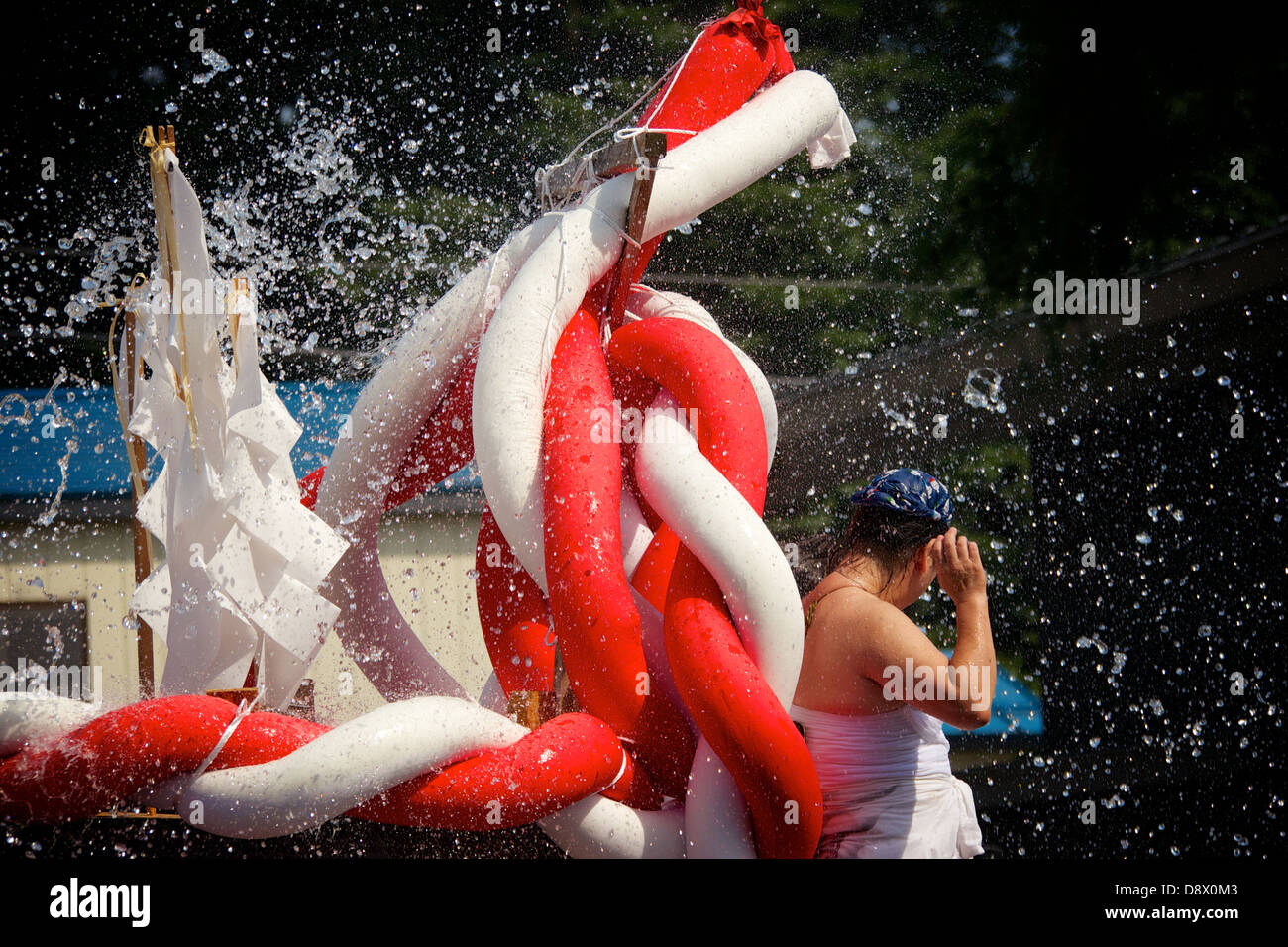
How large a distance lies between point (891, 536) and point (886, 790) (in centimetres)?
61

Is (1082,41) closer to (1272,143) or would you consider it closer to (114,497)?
(1272,143)

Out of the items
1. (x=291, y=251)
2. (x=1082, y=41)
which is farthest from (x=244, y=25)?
(x=1082, y=41)

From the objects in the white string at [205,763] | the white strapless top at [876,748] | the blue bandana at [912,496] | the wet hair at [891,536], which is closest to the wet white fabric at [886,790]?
the white strapless top at [876,748]

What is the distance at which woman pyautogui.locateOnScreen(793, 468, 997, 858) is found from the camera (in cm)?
253

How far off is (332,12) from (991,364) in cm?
627

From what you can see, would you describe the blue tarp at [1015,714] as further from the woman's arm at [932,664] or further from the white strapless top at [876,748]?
the woman's arm at [932,664]

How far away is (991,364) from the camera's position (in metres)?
5.92

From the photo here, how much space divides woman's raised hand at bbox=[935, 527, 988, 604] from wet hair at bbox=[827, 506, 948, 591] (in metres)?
0.05

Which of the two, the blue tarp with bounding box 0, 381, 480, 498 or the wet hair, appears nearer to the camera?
the wet hair

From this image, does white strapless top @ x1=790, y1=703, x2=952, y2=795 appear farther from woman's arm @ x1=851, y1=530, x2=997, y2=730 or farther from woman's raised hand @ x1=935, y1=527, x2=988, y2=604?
woman's raised hand @ x1=935, y1=527, x2=988, y2=604

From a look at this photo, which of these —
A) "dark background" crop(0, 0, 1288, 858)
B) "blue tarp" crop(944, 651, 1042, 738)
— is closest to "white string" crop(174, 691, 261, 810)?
"dark background" crop(0, 0, 1288, 858)

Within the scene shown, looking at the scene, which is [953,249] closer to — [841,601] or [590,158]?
[590,158]

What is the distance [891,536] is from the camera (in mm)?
2775

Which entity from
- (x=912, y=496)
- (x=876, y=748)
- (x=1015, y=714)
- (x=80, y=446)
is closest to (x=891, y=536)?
(x=912, y=496)
